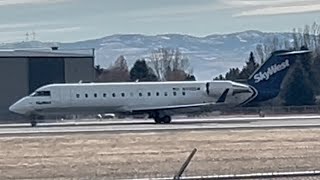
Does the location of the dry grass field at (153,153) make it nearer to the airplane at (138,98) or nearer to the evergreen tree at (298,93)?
the airplane at (138,98)

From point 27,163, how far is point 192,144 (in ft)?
27.7

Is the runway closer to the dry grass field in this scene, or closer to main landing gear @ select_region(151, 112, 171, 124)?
main landing gear @ select_region(151, 112, 171, 124)

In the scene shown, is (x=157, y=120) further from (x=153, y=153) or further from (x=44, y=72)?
(x=44, y=72)

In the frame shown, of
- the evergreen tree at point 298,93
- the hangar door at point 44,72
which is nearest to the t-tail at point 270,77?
the evergreen tree at point 298,93

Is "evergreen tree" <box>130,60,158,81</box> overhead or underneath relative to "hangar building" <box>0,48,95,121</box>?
underneath

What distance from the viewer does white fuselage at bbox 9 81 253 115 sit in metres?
59.1

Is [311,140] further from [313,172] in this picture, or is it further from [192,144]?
[313,172]

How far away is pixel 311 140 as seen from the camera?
34.5m

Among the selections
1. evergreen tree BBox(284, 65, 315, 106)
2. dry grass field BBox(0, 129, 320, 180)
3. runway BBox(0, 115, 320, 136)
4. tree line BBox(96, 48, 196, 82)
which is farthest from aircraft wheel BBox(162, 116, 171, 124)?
tree line BBox(96, 48, 196, 82)

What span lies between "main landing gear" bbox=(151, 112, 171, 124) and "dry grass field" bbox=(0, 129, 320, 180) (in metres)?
17.5

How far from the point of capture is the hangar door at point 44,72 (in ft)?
308

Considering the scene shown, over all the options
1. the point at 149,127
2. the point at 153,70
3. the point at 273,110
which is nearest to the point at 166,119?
the point at 149,127

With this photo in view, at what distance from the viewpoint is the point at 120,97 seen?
60.4 meters

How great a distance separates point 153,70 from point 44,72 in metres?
52.0
